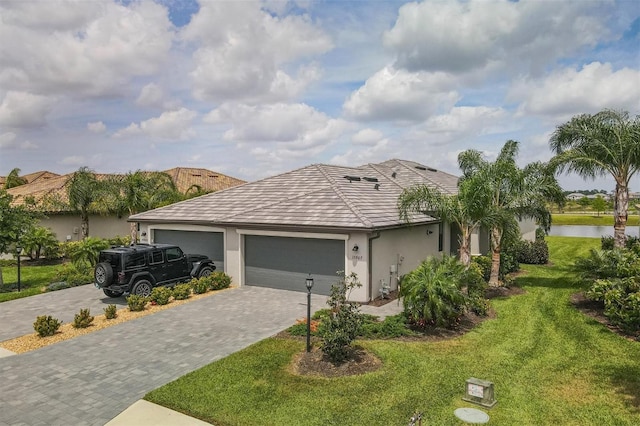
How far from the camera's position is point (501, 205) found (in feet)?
53.3

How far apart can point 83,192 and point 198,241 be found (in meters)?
12.1

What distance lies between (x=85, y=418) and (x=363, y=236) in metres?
9.94

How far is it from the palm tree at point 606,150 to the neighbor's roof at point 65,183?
2367 cm

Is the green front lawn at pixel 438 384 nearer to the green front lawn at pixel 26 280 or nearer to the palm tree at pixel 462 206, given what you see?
the palm tree at pixel 462 206

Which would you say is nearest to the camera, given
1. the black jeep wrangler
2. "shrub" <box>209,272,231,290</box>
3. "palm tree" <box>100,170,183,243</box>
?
the black jeep wrangler

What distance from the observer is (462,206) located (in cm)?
1463

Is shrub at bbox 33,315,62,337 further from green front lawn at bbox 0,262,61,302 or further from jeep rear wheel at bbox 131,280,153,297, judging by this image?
green front lawn at bbox 0,262,61,302

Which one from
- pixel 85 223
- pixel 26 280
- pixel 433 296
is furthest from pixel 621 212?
pixel 85 223

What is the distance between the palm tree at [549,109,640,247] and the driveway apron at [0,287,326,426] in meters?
11.4

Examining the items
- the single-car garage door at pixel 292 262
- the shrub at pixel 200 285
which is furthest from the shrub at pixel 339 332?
the shrub at pixel 200 285

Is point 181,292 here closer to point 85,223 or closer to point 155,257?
point 155,257

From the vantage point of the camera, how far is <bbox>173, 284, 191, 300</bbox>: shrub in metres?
15.5

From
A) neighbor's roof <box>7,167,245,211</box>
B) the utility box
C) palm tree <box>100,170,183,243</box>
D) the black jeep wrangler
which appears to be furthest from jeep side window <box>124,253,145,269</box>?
neighbor's roof <box>7,167,245,211</box>

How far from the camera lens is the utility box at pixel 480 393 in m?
7.45
